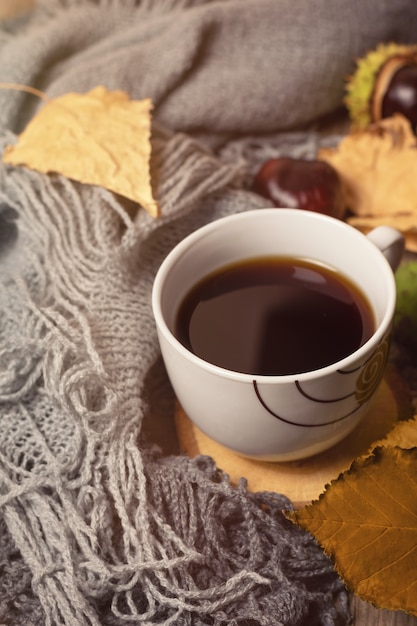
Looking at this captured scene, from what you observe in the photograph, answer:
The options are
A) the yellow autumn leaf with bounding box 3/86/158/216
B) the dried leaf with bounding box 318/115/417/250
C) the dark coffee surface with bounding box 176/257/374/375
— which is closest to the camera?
the dark coffee surface with bounding box 176/257/374/375

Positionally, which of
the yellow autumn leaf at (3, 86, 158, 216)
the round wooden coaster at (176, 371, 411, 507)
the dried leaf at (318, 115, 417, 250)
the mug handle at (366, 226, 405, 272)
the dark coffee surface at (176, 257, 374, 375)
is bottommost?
the round wooden coaster at (176, 371, 411, 507)

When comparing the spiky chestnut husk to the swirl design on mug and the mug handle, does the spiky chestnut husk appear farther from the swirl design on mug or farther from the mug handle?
the swirl design on mug

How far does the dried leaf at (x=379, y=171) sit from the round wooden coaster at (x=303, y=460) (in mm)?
269

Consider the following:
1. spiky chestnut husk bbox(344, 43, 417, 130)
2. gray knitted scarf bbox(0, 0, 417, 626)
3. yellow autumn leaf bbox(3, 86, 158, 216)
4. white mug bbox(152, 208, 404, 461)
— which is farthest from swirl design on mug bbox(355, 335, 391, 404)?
spiky chestnut husk bbox(344, 43, 417, 130)

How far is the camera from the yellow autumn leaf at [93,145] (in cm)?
73

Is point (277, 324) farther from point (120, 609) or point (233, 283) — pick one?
point (120, 609)

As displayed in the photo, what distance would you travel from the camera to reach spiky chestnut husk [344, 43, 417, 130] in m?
0.95

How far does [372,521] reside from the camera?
1.66 ft

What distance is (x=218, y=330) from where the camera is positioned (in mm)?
631

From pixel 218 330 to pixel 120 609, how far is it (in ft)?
0.77

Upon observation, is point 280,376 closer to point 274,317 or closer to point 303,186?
point 274,317

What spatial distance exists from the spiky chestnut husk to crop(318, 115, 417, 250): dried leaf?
0.19 feet

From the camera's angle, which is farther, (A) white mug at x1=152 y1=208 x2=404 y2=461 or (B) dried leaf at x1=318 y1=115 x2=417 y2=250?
(B) dried leaf at x1=318 y1=115 x2=417 y2=250

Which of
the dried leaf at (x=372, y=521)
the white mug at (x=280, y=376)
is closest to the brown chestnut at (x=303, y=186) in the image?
the white mug at (x=280, y=376)
